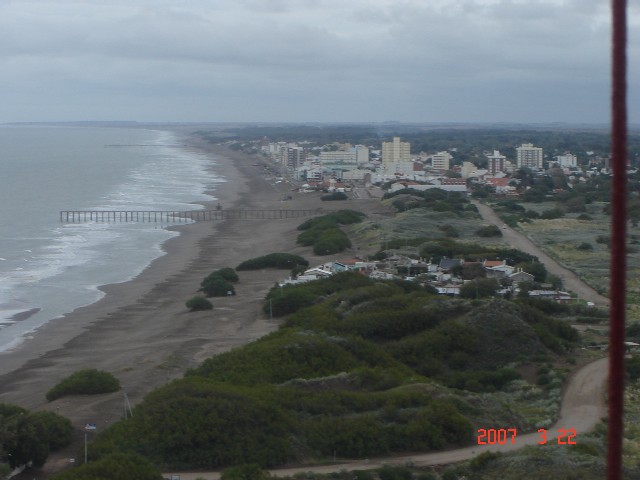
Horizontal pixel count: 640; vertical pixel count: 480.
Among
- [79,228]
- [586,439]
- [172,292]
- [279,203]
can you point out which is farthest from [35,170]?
[586,439]

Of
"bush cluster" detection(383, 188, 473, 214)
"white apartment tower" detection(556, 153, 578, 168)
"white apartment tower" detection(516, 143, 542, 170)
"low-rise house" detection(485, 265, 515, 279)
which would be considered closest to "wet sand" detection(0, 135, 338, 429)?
"low-rise house" detection(485, 265, 515, 279)

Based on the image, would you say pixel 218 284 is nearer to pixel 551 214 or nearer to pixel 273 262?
pixel 273 262

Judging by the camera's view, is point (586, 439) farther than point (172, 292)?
No

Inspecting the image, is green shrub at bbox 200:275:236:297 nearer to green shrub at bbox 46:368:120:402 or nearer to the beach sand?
the beach sand

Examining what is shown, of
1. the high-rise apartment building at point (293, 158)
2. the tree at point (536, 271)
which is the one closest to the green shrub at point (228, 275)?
the tree at point (536, 271)

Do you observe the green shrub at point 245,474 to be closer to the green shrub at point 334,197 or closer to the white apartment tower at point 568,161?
the green shrub at point 334,197

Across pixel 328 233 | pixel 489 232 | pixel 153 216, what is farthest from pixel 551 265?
pixel 153 216

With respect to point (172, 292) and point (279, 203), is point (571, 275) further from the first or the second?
point (279, 203)
